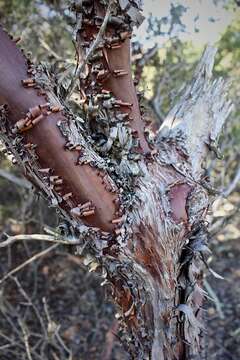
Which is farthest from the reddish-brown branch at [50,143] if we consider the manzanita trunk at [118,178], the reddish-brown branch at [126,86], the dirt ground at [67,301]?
the dirt ground at [67,301]

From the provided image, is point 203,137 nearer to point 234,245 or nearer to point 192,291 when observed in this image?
point 192,291

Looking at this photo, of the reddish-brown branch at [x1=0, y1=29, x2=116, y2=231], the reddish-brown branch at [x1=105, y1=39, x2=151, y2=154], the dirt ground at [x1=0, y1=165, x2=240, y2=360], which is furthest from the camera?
the dirt ground at [x1=0, y1=165, x2=240, y2=360]

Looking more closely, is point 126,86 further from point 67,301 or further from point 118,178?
point 67,301

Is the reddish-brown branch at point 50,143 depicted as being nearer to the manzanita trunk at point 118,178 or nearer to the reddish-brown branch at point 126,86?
the manzanita trunk at point 118,178

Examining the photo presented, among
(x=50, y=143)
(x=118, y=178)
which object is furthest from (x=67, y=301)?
(x=50, y=143)

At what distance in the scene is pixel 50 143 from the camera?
96 cm

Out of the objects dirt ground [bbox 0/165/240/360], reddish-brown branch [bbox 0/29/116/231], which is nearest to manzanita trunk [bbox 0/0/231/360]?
reddish-brown branch [bbox 0/29/116/231]

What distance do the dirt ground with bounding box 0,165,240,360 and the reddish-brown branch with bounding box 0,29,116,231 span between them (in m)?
1.32

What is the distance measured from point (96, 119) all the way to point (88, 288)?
2127mm

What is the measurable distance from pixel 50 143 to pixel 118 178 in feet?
0.69

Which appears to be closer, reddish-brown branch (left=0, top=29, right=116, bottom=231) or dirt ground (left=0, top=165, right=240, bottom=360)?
reddish-brown branch (left=0, top=29, right=116, bottom=231)

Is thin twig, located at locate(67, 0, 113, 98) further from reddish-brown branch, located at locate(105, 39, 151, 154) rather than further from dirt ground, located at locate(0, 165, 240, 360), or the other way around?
dirt ground, located at locate(0, 165, 240, 360)

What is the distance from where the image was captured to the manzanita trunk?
956 millimetres

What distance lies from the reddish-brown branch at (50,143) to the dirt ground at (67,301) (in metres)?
1.32
